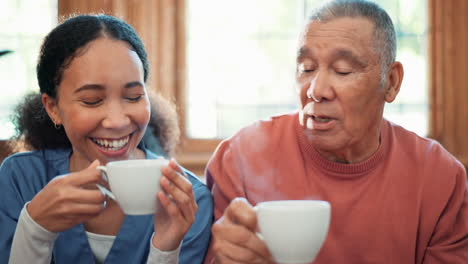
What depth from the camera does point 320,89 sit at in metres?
1.27

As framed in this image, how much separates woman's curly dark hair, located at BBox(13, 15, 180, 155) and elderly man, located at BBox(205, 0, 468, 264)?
0.96ft

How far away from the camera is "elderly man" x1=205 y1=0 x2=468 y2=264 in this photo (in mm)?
1309

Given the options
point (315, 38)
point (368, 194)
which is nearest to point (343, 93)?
point (315, 38)

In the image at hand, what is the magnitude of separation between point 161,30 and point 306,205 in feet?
5.66

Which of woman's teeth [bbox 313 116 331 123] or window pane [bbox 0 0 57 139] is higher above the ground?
window pane [bbox 0 0 57 139]

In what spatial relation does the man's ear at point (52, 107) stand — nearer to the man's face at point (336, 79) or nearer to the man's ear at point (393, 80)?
the man's face at point (336, 79)

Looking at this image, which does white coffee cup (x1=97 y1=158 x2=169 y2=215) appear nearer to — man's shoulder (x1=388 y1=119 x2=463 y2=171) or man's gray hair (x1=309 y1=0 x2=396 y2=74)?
man's gray hair (x1=309 y1=0 x2=396 y2=74)

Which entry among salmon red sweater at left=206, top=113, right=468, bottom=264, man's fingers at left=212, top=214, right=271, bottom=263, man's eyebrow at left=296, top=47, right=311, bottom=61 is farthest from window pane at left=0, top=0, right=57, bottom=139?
man's fingers at left=212, top=214, right=271, bottom=263

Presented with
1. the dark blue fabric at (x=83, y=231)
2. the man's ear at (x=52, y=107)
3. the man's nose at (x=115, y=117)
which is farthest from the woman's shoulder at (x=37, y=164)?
the man's nose at (x=115, y=117)

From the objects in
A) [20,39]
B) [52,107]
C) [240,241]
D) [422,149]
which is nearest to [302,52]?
[422,149]

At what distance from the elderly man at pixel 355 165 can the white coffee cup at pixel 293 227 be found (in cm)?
45

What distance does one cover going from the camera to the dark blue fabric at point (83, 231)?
1.32 meters

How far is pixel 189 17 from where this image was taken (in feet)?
8.38

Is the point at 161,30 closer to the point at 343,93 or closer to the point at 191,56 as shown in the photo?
the point at 191,56
